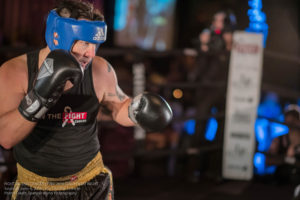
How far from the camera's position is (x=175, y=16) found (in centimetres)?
896

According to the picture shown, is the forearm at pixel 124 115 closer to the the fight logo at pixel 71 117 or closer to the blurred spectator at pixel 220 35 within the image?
the the fight logo at pixel 71 117

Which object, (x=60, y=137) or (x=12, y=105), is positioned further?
(x=60, y=137)

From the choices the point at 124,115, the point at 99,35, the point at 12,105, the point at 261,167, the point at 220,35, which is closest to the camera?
the point at 12,105

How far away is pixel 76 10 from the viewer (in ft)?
6.00

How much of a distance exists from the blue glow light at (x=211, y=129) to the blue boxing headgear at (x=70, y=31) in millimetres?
2649

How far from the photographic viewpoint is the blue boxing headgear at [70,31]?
5.71 feet

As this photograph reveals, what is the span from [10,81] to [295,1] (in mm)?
6339

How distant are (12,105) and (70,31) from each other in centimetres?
40

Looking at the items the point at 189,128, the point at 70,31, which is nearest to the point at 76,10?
the point at 70,31

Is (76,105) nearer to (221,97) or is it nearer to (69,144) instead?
(69,144)

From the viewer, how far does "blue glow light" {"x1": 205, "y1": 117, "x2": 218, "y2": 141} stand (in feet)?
14.0

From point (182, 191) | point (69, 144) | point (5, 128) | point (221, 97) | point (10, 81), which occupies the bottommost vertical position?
point (182, 191)

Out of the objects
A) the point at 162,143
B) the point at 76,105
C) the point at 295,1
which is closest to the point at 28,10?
the point at 162,143

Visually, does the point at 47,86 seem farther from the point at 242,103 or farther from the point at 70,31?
the point at 242,103
